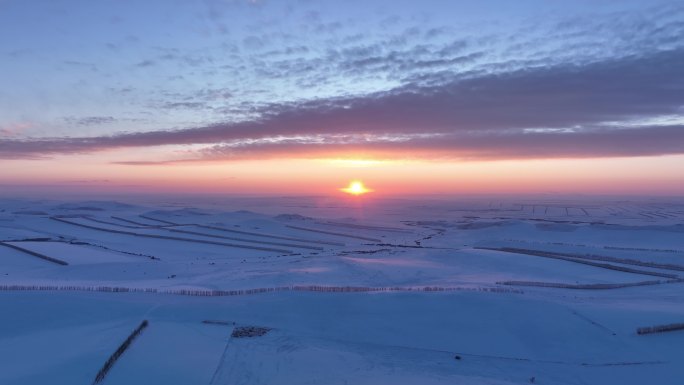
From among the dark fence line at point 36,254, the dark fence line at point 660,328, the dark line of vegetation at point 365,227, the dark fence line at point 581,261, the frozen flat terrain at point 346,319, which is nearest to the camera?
the frozen flat terrain at point 346,319

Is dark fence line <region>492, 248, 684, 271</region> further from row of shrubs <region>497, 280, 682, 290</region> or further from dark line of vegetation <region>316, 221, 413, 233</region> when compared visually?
dark line of vegetation <region>316, 221, 413, 233</region>

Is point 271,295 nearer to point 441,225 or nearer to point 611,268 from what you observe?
point 611,268

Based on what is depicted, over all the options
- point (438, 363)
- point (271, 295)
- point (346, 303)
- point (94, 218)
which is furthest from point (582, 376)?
point (94, 218)

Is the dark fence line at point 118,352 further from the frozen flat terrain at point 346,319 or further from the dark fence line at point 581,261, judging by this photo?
the dark fence line at point 581,261

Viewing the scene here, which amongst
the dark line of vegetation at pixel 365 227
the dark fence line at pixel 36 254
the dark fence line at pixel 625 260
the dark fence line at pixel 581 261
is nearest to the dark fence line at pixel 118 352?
the dark fence line at pixel 36 254

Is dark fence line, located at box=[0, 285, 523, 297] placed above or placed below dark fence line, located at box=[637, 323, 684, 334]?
below

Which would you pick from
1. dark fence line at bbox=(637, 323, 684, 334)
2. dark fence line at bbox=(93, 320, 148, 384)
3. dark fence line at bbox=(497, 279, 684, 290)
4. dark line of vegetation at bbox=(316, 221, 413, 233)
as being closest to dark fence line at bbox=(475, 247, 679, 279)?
dark fence line at bbox=(497, 279, 684, 290)
